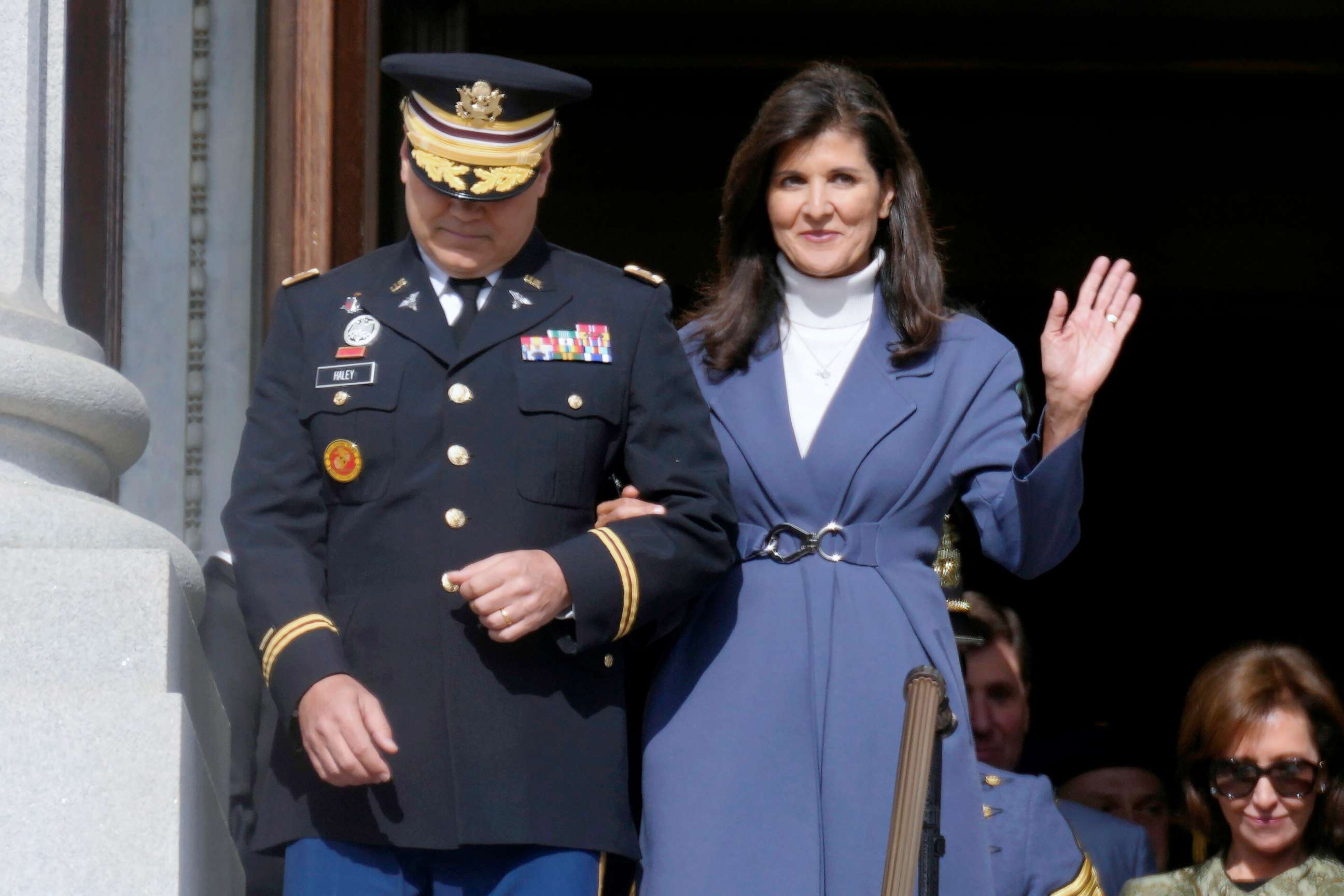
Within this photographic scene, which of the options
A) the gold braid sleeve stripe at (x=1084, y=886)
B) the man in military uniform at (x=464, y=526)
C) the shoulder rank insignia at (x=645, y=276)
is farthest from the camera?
the gold braid sleeve stripe at (x=1084, y=886)

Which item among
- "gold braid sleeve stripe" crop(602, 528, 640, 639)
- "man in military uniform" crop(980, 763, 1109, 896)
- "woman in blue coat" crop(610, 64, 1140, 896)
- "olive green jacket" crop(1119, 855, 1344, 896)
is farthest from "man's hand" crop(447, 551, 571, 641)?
"olive green jacket" crop(1119, 855, 1344, 896)

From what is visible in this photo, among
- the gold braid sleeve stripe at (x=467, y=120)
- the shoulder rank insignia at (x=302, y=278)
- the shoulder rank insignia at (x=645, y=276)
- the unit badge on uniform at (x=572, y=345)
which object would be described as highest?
the gold braid sleeve stripe at (x=467, y=120)

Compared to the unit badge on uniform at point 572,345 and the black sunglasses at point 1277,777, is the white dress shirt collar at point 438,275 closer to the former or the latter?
the unit badge on uniform at point 572,345

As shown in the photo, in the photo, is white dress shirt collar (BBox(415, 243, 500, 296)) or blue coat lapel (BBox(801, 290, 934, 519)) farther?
blue coat lapel (BBox(801, 290, 934, 519))

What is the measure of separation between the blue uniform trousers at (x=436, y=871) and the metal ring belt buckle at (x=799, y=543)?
560 millimetres

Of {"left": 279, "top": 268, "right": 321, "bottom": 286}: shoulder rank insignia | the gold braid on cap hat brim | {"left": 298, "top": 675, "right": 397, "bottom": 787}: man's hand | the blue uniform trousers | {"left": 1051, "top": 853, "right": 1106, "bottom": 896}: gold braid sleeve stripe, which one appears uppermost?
the gold braid on cap hat brim

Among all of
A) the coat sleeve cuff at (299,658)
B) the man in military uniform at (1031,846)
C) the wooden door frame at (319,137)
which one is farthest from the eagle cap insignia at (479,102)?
the wooden door frame at (319,137)

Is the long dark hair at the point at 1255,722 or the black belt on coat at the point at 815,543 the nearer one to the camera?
the black belt on coat at the point at 815,543

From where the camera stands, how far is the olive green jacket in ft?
13.1

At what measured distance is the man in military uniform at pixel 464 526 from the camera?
3.00 metres

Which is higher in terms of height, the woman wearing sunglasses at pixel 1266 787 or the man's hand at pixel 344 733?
the man's hand at pixel 344 733

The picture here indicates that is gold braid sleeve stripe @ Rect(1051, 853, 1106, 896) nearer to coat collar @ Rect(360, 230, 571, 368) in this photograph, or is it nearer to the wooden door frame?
coat collar @ Rect(360, 230, 571, 368)

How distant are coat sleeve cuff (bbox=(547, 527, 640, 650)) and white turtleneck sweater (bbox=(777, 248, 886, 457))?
0.52 m

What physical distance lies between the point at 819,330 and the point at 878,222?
0.69 feet
